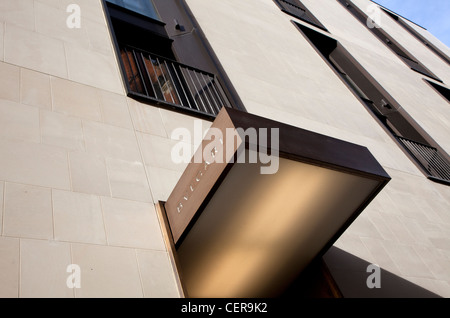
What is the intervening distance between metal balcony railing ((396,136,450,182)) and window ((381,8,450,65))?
14.0 meters

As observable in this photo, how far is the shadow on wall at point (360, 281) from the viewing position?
14.8ft

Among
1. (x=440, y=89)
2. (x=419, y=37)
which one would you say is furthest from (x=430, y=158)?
(x=419, y=37)

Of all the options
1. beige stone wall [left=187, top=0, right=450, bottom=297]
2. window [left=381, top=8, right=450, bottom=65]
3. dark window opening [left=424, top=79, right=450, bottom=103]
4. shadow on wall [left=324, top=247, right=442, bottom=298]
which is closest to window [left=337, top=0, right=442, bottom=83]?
dark window opening [left=424, top=79, right=450, bottom=103]

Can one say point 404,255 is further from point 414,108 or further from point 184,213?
point 414,108

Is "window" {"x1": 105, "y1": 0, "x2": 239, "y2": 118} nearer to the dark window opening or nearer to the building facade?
the building facade

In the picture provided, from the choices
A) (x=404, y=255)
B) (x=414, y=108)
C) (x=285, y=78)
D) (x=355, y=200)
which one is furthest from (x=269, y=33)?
(x=355, y=200)

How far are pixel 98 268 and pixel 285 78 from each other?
6.52m

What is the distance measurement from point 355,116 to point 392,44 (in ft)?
38.7

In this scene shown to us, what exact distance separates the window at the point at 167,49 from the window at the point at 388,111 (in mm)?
4250

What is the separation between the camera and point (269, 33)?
34.6 ft

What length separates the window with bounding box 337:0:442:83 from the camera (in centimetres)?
1641

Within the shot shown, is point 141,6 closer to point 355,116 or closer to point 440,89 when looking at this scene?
point 355,116

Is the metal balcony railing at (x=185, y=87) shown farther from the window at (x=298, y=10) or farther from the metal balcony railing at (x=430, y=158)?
the window at (x=298, y=10)

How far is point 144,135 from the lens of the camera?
454 cm
